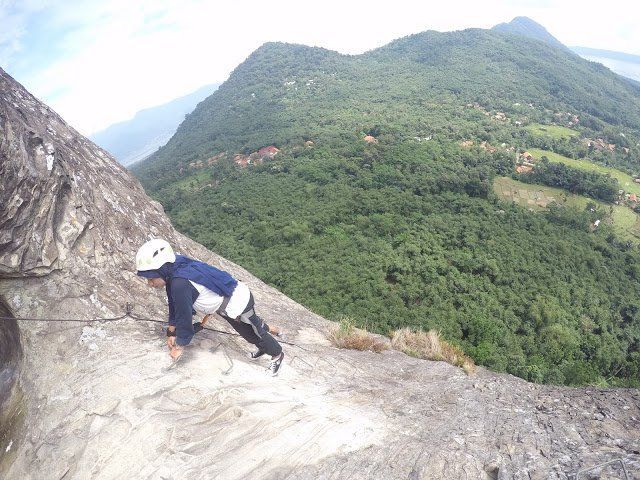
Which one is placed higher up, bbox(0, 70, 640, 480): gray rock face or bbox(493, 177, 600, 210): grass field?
bbox(0, 70, 640, 480): gray rock face

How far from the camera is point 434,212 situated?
5828 centimetres

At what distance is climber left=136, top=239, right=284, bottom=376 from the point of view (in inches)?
188

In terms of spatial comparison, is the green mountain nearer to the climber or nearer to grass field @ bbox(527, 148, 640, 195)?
grass field @ bbox(527, 148, 640, 195)

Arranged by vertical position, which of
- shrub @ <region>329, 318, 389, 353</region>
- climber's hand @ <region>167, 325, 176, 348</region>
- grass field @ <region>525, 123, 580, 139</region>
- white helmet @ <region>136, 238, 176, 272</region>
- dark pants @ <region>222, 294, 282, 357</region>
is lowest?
grass field @ <region>525, 123, 580, 139</region>

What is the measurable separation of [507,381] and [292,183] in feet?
215

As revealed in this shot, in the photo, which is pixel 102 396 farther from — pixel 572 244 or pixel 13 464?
pixel 572 244

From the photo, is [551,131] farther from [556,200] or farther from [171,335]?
[171,335]

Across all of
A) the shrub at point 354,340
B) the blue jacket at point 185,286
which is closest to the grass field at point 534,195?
the shrub at point 354,340

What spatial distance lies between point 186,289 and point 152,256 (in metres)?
0.58

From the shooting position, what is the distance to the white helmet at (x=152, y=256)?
4699 mm

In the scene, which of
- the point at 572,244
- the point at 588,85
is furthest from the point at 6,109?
the point at 588,85


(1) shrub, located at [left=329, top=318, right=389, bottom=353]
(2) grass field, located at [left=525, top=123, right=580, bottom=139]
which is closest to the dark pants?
(1) shrub, located at [left=329, top=318, right=389, bottom=353]

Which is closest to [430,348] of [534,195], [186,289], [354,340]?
[354,340]

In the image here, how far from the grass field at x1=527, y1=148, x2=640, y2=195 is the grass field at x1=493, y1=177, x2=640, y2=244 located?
10596 millimetres
